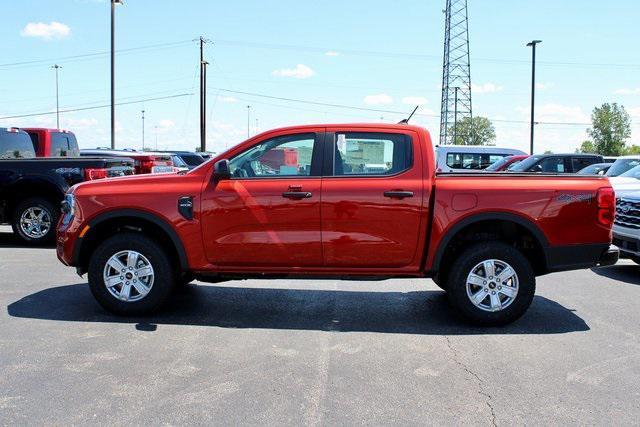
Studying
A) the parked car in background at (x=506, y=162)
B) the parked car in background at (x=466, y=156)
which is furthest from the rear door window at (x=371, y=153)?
the parked car in background at (x=506, y=162)

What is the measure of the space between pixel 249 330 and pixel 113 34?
21544 millimetres

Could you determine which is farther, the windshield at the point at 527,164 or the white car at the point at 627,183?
the windshield at the point at 527,164

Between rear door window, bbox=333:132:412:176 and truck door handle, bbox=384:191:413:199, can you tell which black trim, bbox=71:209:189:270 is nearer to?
rear door window, bbox=333:132:412:176

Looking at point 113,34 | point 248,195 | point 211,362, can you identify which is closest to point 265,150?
point 248,195

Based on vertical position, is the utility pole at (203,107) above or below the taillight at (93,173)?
above

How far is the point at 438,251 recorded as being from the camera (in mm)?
5699

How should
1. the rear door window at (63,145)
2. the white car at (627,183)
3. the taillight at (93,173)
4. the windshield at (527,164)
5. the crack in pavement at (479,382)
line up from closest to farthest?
the crack in pavement at (479,382), the white car at (627,183), the taillight at (93,173), the rear door window at (63,145), the windshield at (527,164)

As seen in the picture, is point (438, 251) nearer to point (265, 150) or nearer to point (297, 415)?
point (265, 150)

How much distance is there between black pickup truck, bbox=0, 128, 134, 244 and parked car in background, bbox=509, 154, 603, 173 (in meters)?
10.6

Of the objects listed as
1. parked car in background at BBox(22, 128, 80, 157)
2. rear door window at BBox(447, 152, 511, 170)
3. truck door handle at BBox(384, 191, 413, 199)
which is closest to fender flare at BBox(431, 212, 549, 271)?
truck door handle at BBox(384, 191, 413, 199)

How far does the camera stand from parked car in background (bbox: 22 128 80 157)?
44.3 ft

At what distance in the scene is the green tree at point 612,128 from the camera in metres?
64.6

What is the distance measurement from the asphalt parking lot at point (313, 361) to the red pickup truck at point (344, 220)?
46 cm

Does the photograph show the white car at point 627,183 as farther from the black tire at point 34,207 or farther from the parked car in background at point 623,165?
the black tire at point 34,207
